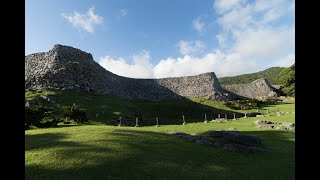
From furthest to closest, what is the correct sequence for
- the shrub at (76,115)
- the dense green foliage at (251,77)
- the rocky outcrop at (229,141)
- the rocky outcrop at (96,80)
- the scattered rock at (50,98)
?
the dense green foliage at (251,77)
the rocky outcrop at (96,80)
the scattered rock at (50,98)
the shrub at (76,115)
the rocky outcrop at (229,141)

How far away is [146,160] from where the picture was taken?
1736 cm

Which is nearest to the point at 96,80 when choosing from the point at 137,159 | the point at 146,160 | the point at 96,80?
the point at 96,80

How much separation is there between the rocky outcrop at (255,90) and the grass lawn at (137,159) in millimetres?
72378

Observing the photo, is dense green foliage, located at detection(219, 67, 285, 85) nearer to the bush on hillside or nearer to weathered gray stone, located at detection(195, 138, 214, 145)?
the bush on hillside

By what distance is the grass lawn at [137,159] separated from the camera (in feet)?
50.9

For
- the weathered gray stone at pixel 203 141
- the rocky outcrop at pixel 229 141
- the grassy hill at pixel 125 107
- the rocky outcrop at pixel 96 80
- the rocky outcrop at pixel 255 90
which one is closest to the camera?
the rocky outcrop at pixel 229 141

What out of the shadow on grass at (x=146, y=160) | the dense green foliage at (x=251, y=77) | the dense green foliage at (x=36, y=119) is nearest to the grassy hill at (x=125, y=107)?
the dense green foliage at (x=36, y=119)

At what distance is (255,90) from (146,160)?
84.7m

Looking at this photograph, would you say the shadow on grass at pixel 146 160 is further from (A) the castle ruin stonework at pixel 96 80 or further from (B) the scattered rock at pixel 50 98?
(A) the castle ruin stonework at pixel 96 80

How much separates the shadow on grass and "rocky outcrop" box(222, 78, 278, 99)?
72.7m

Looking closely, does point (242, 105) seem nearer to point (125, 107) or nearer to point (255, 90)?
point (125, 107)
